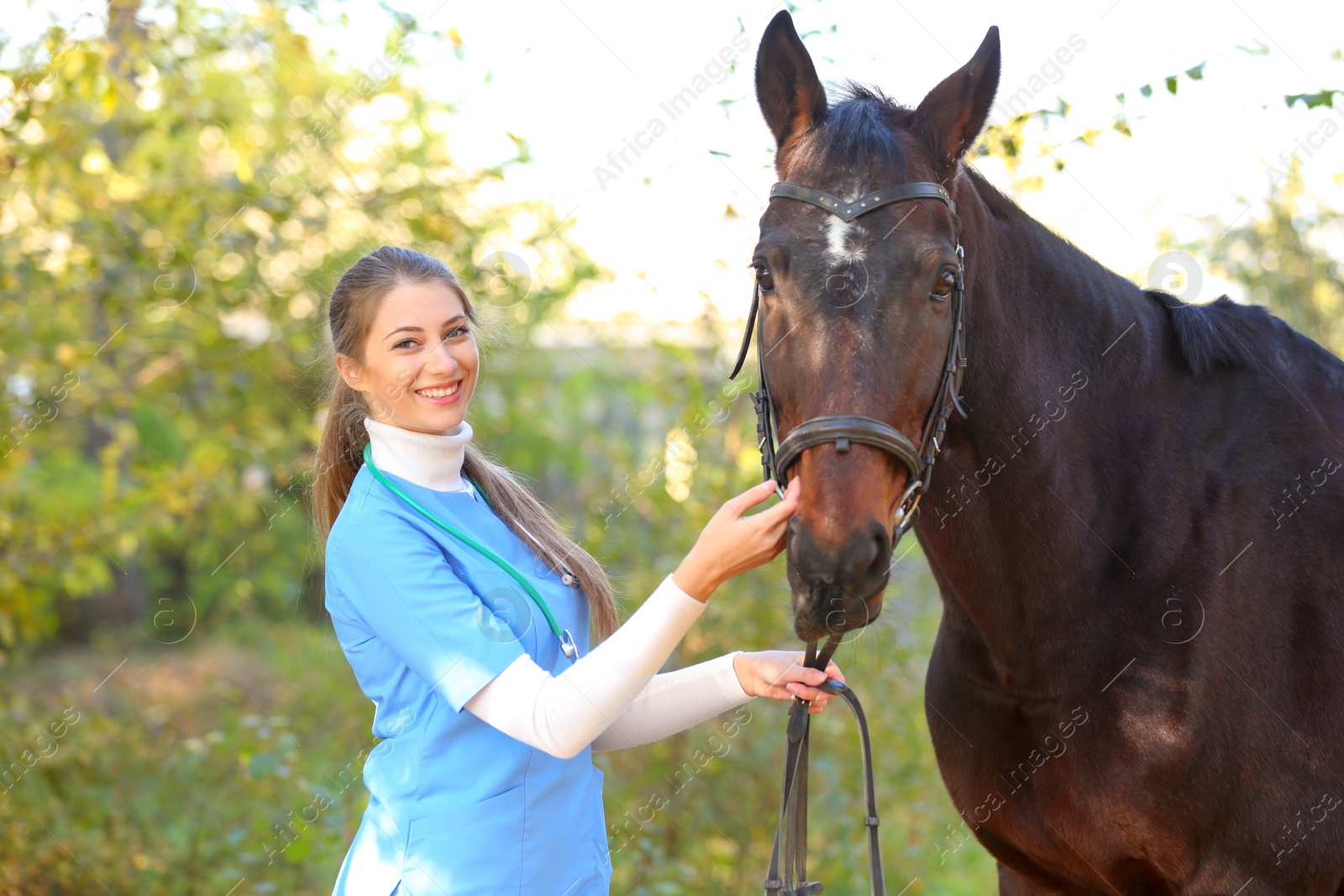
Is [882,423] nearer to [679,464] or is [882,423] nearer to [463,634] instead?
[463,634]

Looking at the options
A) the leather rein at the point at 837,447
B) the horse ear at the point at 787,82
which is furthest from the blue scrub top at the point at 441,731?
the horse ear at the point at 787,82

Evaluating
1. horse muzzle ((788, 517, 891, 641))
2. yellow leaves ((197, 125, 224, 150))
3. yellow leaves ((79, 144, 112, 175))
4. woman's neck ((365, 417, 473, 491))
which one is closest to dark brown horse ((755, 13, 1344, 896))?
horse muzzle ((788, 517, 891, 641))

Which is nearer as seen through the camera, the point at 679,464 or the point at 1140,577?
the point at 1140,577

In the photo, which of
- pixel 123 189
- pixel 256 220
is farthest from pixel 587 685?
pixel 123 189

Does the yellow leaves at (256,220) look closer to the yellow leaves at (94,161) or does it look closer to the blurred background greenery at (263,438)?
the blurred background greenery at (263,438)

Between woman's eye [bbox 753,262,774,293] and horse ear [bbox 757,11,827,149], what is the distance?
423mm

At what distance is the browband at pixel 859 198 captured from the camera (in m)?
1.94

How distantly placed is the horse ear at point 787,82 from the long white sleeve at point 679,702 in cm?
123

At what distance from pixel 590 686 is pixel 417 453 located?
665mm

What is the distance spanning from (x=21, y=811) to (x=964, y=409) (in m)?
5.54

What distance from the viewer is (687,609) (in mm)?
1782

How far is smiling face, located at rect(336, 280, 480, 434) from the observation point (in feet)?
6.86

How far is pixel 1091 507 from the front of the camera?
231 centimetres

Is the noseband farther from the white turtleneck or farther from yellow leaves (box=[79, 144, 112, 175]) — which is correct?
yellow leaves (box=[79, 144, 112, 175])
